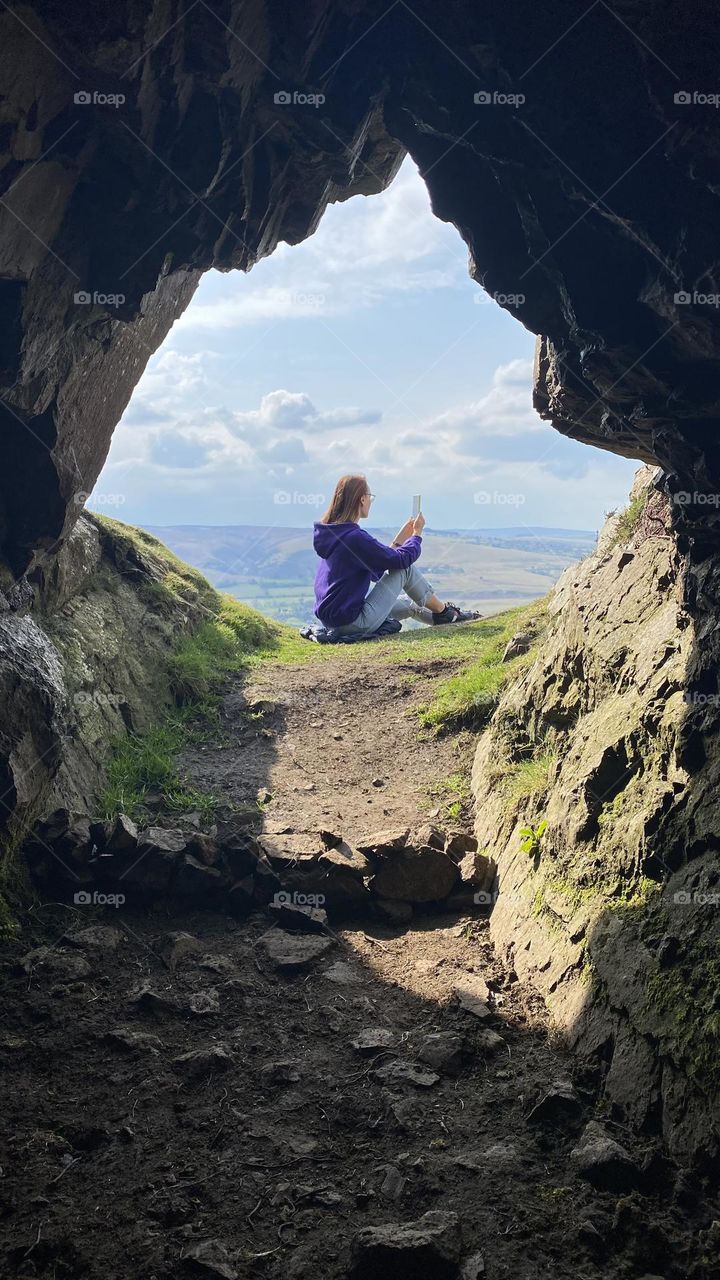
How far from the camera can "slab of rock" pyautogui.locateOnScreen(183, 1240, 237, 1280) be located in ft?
11.8

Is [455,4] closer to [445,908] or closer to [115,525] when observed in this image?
[445,908]

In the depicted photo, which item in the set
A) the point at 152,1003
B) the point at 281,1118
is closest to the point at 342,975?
the point at 152,1003

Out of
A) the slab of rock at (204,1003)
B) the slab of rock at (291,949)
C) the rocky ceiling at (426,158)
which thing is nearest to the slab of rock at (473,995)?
the slab of rock at (291,949)

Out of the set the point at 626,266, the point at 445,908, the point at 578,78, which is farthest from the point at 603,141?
the point at 445,908

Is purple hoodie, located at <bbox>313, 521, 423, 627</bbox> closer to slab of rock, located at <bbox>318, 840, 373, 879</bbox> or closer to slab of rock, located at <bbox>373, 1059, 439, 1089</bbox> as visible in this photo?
slab of rock, located at <bbox>318, 840, 373, 879</bbox>

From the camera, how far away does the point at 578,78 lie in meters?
5.18

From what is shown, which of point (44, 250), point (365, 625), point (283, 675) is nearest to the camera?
point (44, 250)

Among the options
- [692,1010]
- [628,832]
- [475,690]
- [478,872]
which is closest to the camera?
[692,1010]

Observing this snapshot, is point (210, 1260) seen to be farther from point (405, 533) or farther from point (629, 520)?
point (405, 533)

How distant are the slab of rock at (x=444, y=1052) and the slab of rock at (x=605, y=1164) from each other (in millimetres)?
1033

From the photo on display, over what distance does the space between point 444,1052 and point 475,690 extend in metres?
6.11

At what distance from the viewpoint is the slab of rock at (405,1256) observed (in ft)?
11.7

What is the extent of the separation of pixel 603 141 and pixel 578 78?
15.1 inches

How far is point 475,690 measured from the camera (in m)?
10.9
